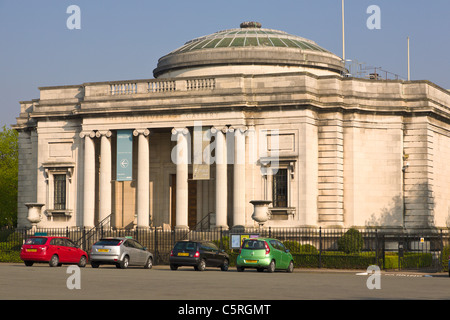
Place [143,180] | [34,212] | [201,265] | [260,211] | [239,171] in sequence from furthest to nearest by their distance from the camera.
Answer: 1. [34,212]
2. [143,180]
3. [239,171]
4. [260,211]
5. [201,265]

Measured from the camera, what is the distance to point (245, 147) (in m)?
54.5

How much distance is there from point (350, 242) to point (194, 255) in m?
Result: 11.2

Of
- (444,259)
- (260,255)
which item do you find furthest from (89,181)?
(444,259)

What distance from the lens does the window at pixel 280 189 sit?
5412 cm

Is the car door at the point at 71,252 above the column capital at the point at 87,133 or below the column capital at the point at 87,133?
below

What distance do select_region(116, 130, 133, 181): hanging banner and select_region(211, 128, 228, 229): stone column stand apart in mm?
6249

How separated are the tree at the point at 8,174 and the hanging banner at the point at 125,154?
33994 mm

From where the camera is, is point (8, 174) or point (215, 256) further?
point (8, 174)

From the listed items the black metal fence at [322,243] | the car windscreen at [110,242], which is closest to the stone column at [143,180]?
the black metal fence at [322,243]

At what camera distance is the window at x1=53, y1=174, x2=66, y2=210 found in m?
59.7

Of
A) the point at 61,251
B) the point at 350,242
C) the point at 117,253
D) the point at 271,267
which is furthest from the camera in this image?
the point at 350,242

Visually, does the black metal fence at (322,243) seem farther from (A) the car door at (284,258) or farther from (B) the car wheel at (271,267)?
(B) the car wheel at (271,267)

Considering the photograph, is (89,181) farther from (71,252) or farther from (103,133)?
(71,252)

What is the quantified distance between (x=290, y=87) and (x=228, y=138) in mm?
5136
